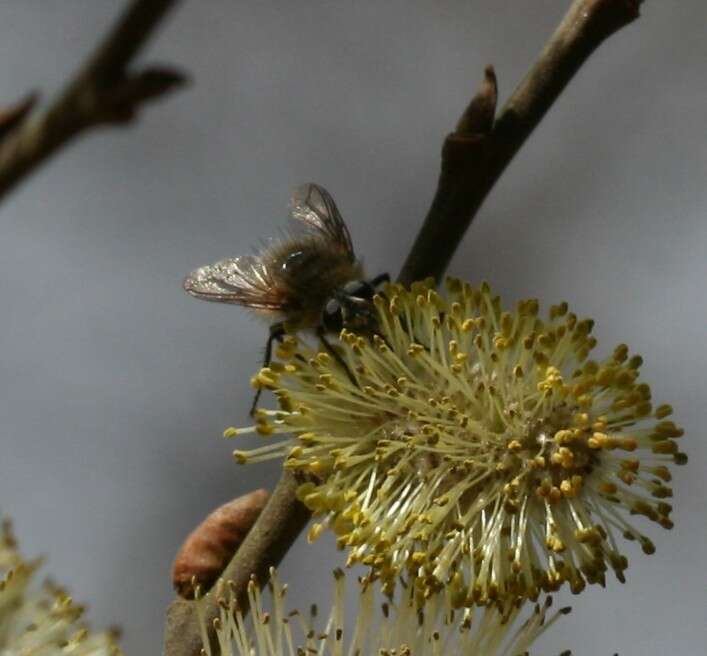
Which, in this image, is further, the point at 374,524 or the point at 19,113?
the point at 374,524

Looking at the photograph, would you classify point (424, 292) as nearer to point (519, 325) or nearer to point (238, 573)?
point (519, 325)

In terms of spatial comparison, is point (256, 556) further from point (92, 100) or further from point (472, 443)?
point (92, 100)

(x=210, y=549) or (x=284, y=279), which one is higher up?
(x=284, y=279)

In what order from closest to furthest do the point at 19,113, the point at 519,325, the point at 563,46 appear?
1. the point at 19,113
2. the point at 563,46
3. the point at 519,325

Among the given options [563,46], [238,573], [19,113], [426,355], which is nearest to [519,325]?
[426,355]

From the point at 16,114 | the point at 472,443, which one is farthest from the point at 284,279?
the point at 16,114

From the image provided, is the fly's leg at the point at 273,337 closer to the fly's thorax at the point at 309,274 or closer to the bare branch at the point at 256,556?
the fly's thorax at the point at 309,274
